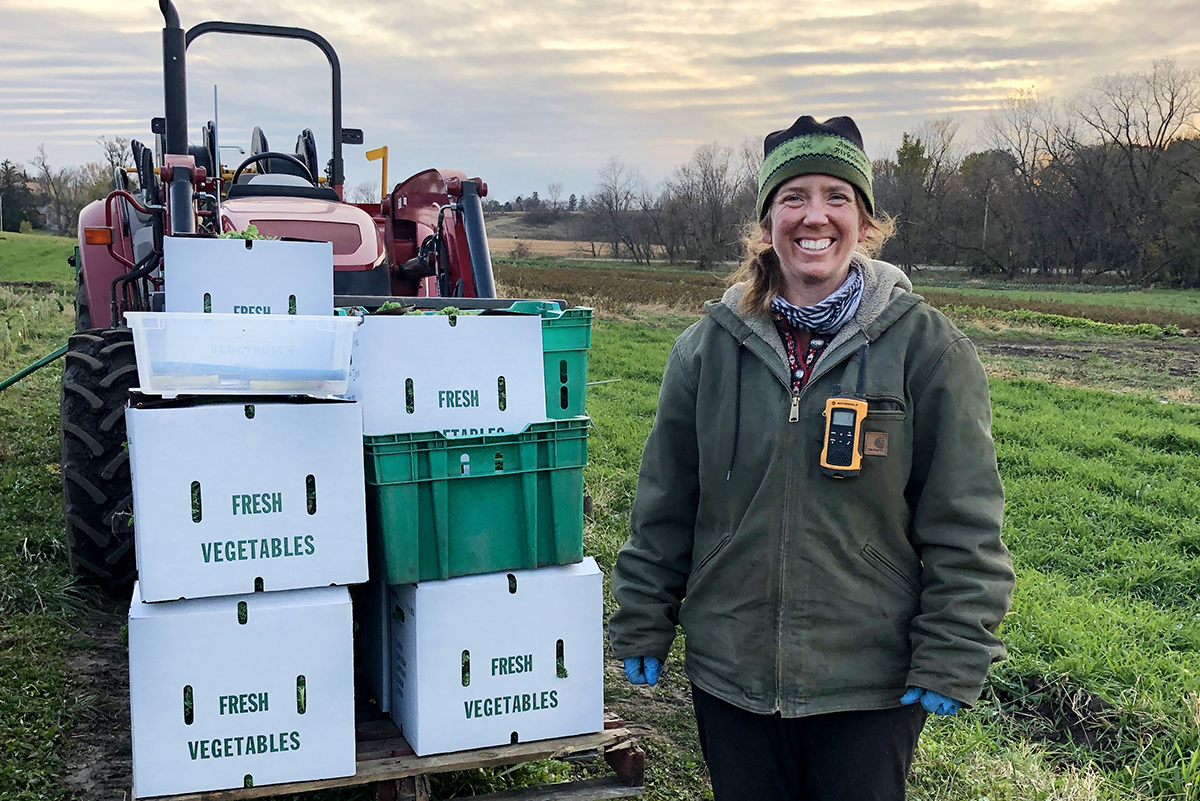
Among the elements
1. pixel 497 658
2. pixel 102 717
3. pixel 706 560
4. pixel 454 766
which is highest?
pixel 706 560

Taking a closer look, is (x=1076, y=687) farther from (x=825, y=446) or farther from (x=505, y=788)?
(x=825, y=446)

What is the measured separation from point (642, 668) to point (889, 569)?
0.61 metres

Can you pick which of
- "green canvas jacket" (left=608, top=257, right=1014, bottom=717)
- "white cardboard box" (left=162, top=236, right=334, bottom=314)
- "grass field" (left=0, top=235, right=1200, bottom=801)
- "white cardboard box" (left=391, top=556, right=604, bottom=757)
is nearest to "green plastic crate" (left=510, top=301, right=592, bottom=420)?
"white cardboard box" (left=391, top=556, right=604, bottom=757)

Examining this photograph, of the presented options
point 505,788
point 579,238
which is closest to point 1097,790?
point 505,788

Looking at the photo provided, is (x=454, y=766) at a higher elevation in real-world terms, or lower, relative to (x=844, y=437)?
lower

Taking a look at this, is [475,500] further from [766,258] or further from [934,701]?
[934,701]

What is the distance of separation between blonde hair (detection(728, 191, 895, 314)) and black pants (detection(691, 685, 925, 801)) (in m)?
0.87

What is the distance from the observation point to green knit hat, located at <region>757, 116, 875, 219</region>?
6.62 feet

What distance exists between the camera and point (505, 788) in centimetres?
317

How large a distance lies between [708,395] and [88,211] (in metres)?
4.91

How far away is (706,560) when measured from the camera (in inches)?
83.4

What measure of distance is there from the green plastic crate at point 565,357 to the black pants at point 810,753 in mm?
1268

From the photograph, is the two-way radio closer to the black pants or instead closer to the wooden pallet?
the black pants

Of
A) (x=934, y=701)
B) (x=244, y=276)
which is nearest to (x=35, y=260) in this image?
(x=244, y=276)
